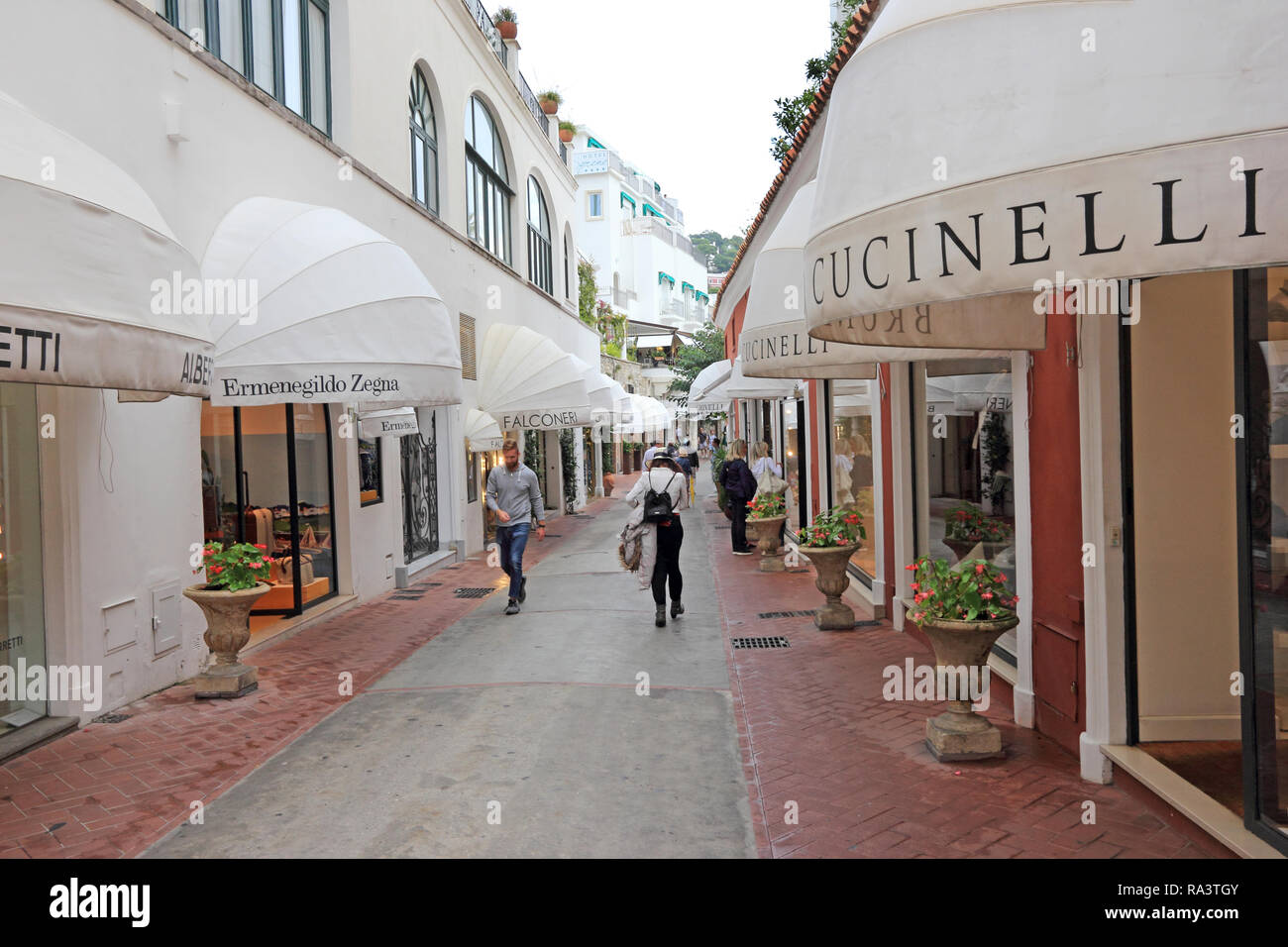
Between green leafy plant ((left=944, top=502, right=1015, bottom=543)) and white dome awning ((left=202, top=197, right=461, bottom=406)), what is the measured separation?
485cm

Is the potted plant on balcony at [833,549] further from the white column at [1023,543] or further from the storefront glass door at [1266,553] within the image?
the storefront glass door at [1266,553]

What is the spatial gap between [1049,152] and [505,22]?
19896 mm

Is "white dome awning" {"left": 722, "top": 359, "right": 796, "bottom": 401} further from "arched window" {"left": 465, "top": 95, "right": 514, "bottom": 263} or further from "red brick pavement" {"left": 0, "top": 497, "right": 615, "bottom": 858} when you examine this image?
"red brick pavement" {"left": 0, "top": 497, "right": 615, "bottom": 858}

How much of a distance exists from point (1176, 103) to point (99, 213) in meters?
4.74

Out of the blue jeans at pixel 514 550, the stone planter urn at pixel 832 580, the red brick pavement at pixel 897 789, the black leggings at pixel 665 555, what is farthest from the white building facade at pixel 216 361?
the red brick pavement at pixel 897 789

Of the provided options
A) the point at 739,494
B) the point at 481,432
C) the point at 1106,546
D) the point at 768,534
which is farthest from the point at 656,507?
the point at 481,432

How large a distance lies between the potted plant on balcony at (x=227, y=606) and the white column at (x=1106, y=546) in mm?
5907

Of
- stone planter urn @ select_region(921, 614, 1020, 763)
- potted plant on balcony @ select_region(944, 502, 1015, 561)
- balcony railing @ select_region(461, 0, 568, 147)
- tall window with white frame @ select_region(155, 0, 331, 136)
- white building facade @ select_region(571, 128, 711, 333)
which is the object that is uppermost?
white building facade @ select_region(571, 128, 711, 333)

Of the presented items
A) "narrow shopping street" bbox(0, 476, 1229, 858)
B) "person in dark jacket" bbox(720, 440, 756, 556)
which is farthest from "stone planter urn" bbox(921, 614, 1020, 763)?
"person in dark jacket" bbox(720, 440, 756, 556)

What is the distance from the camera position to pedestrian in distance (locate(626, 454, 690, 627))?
990 centimetres

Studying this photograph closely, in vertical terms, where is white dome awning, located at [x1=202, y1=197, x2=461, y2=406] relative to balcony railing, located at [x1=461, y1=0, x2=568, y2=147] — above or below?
below

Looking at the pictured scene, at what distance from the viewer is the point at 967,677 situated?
5.41 metres

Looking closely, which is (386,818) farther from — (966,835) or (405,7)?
(405,7)
